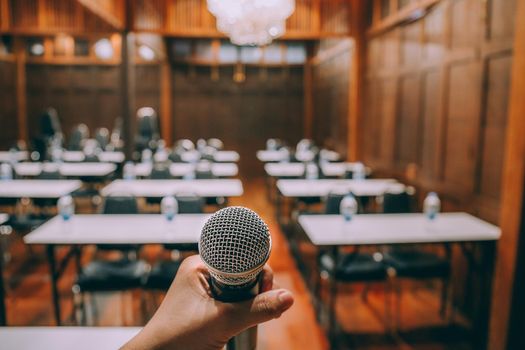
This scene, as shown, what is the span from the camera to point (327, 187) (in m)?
6.03

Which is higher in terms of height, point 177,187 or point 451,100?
point 451,100

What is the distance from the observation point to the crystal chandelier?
17.9ft

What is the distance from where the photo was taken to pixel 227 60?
13.6m

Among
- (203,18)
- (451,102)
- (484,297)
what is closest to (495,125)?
(451,102)

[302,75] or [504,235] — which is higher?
[302,75]

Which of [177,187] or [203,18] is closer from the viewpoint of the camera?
[177,187]

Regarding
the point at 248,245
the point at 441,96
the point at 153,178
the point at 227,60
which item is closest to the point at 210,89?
the point at 227,60

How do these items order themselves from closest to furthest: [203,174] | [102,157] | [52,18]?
[203,174], [102,157], [52,18]

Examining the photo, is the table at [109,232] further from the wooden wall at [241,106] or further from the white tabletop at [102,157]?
the wooden wall at [241,106]

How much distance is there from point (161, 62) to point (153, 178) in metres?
7.66

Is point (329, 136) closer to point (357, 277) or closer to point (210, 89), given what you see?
point (210, 89)

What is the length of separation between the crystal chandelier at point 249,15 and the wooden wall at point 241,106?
26.5 feet

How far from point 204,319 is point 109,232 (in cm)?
326

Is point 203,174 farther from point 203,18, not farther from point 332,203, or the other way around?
point 203,18
